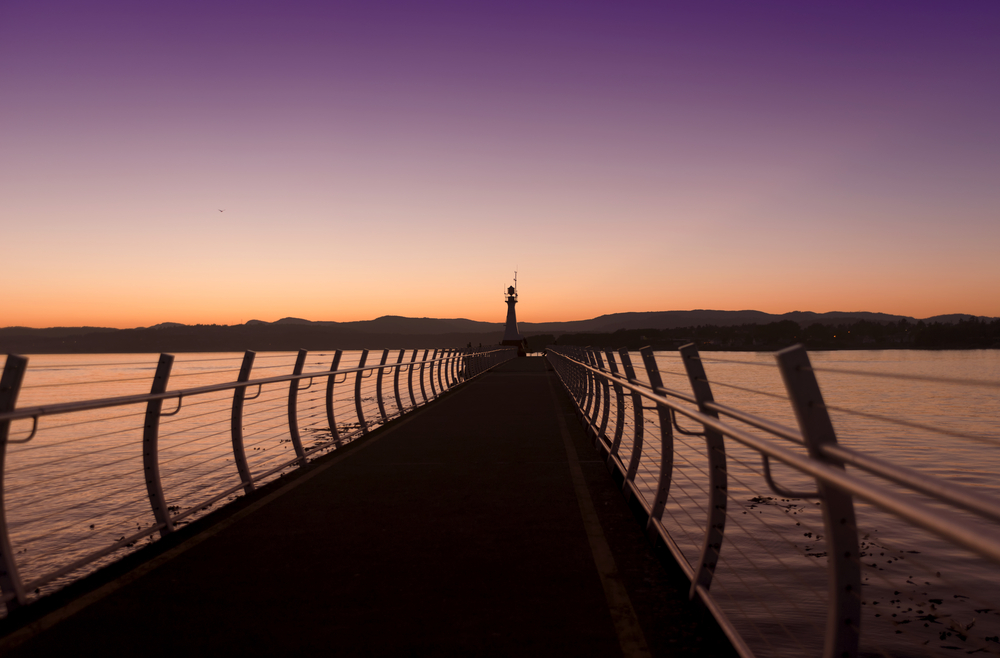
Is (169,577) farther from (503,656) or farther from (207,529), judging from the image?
(503,656)

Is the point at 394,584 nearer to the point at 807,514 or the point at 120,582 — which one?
the point at 120,582

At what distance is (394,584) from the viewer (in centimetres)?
424

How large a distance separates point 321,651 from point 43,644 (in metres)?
1.35

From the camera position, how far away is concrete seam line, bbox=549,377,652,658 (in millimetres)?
3406

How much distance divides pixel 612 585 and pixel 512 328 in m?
101

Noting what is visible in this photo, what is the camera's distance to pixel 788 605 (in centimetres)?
605

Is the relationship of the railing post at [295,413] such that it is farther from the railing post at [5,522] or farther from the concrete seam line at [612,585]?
the railing post at [5,522]

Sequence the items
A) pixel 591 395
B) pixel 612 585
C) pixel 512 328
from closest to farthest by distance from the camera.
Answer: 1. pixel 612 585
2. pixel 591 395
3. pixel 512 328

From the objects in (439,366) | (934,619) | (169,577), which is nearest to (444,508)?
(169,577)

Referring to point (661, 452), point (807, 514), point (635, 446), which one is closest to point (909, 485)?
point (661, 452)

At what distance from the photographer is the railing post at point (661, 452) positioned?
508cm

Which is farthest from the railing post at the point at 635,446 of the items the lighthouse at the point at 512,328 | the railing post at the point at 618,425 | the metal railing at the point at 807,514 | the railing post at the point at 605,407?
the lighthouse at the point at 512,328

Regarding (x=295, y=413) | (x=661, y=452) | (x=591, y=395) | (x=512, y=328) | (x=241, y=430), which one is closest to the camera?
(x=661, y=452)

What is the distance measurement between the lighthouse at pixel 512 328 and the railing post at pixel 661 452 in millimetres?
93860
